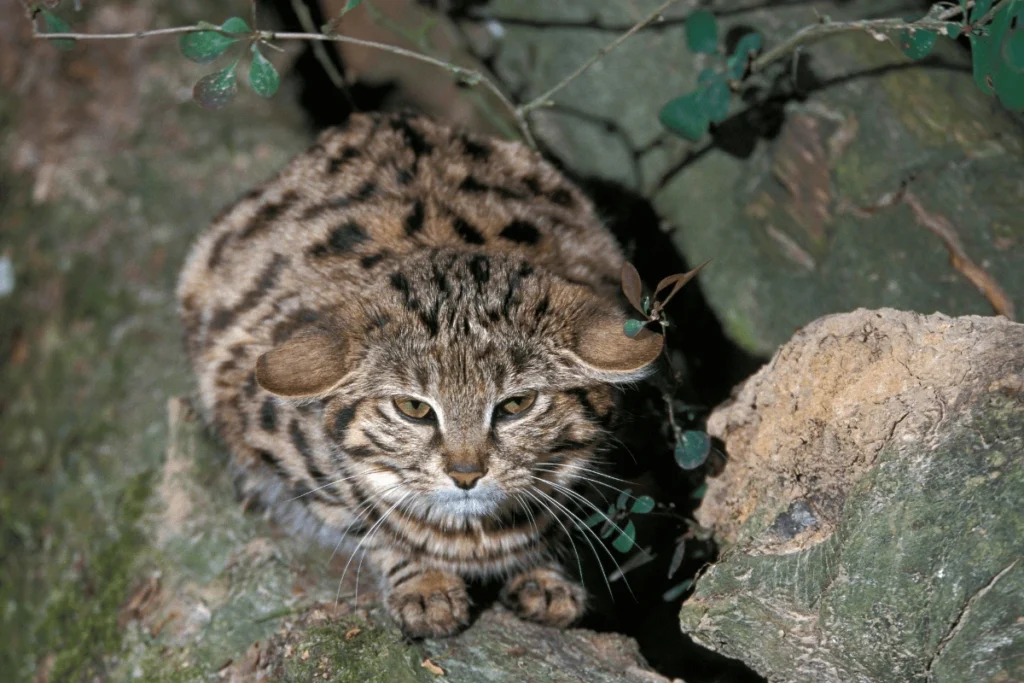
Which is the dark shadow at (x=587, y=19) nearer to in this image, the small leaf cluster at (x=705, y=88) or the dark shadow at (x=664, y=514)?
the small leaf cluster at (x=705, y=88)

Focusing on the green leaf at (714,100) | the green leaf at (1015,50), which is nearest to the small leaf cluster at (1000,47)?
the green leaf at (1015,50)

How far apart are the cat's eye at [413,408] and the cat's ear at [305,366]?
21 centimetres

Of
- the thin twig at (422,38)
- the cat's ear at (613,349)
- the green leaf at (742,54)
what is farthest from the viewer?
the thin twig at (422,38)

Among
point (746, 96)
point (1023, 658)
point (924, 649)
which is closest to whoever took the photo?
point (1023, 658)

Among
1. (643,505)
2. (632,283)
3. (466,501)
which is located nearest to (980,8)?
(632,283)

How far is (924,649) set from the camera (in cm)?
271

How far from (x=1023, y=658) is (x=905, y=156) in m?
2.42

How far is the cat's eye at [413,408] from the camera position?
3.24 meters

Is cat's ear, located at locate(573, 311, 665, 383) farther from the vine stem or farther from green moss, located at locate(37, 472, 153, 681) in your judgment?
green moss, located at locate(37, 472, 153, 681)

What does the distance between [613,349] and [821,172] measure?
191cm

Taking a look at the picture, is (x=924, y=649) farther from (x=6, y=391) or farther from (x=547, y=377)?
(x=6, y=391)

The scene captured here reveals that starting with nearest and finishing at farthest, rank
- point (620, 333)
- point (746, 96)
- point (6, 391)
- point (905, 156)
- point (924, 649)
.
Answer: point (924, 649)
point (620, 333)
point (905, 156)
point (746, 96)
point (6, 391)

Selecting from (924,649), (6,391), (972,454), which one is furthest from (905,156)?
(6,391)

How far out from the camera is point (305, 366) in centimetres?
320
